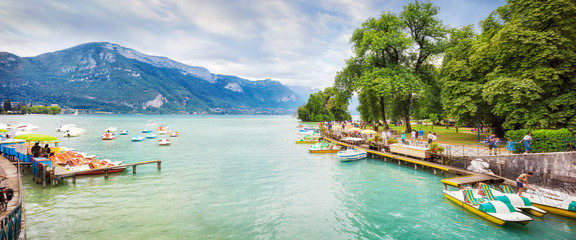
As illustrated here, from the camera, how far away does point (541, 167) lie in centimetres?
1441

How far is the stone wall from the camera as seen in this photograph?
13227 millimetres

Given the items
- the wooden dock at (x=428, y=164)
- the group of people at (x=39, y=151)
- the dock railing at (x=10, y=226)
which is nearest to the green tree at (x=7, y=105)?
the group of people at (x=39, y=151)

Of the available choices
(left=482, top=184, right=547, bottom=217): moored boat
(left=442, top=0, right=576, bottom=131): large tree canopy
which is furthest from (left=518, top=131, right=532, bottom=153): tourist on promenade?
(left=482, top=184, right=547, bottom=217): moored boat

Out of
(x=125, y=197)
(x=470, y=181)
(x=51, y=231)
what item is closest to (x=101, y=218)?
(x=51, y=231)

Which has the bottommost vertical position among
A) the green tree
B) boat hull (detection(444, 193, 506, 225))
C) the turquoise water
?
the turquoise water

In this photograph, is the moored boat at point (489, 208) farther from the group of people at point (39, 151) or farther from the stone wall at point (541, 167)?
the group of people at point (39, 151)

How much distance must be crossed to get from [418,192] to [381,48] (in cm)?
2225

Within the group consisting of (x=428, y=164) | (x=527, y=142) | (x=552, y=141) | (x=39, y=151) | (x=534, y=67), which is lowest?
(x=428, y=164)

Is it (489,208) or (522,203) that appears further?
(522,203)

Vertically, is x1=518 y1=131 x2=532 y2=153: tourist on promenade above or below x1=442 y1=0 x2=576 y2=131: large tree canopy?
below

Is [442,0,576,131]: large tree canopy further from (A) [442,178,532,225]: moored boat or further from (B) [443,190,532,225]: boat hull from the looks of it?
(B) [443,190,532,225]: boat hull

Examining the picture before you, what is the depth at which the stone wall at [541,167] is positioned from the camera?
43.4 ft

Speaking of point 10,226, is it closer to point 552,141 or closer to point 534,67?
point 552,141

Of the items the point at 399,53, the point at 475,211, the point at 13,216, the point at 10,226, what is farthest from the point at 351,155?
the point at 10,226
